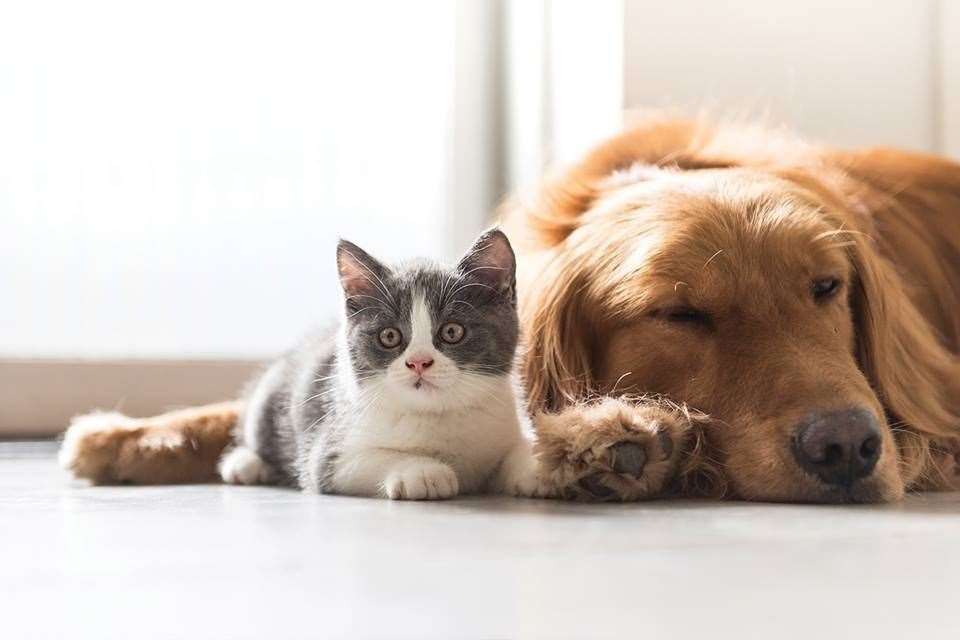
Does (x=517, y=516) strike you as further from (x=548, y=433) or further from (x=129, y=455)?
(x=129, y=455)

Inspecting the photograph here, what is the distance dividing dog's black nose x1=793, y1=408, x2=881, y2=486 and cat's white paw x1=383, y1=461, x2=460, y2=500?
0.50 m

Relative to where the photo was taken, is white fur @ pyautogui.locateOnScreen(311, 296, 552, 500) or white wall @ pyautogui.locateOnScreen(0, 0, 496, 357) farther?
white wall @ pyautogui.locateOnScreen(0, 0, 496, 357)

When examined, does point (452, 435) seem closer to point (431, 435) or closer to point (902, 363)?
point (431, 435)

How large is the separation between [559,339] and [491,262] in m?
0.34

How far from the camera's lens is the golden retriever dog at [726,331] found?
1760 mm

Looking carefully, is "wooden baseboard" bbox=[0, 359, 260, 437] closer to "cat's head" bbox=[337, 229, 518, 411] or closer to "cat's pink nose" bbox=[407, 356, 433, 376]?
"cat's head" bbox=[337, 229, 518, 411]

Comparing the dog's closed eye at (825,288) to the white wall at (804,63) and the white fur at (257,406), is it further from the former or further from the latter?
the white wall at (804,63)

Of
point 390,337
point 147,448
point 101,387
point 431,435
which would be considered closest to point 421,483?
point 431,435

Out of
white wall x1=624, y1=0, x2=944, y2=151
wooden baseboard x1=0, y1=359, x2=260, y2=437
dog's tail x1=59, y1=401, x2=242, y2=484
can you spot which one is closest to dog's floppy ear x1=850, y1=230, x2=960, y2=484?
white wall x1=624, y1=0, x2=944, y2=151

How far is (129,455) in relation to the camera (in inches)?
87.3

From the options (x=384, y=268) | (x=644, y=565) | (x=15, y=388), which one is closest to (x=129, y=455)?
(x=384, y=268)

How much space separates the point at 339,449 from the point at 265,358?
1558 millimetres

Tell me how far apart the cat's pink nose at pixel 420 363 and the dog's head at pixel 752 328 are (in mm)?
390

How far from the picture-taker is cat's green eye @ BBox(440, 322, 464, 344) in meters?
1.79
